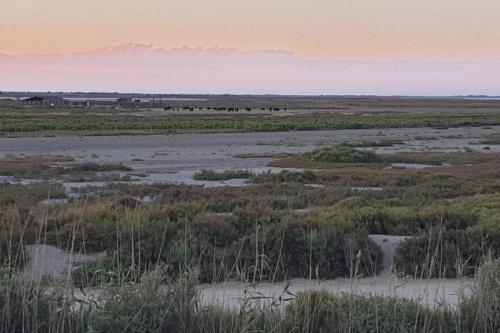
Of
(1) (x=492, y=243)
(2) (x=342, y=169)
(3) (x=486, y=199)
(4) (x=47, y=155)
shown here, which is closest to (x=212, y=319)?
(1) (x=492, y=243)

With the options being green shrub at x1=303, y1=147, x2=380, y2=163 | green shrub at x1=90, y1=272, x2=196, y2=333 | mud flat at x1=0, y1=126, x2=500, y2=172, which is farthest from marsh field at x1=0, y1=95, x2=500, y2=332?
mud flat at x1=0, y1=126, x2=500, y2=172

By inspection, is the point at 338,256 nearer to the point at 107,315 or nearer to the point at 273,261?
the point at 273,261

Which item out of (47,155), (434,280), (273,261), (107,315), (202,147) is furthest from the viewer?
(202,147)

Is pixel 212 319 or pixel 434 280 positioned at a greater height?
pixel 212 319

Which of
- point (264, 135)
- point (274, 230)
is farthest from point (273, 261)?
point (264, 135)

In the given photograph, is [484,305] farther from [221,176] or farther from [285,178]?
[221,176]

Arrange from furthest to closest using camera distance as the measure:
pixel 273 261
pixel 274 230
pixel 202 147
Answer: pixel 202 147
pixel 274 230
pixel 273 261

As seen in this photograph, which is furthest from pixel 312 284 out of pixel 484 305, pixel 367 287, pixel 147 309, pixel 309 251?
pixel 147 309

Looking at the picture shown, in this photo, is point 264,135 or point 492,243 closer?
point 492,243

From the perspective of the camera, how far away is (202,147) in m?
51.7

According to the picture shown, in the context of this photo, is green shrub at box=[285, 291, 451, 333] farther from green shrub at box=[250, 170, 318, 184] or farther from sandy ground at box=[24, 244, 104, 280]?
green shrub at box=[250, 170, 318, 184]

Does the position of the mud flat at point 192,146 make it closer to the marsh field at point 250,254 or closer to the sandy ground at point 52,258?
the marsh field at point 250,254

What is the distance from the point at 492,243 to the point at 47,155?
37017 millimetres

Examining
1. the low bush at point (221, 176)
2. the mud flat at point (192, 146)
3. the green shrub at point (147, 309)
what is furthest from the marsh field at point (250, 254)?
the mud flat at point (192, 146)
